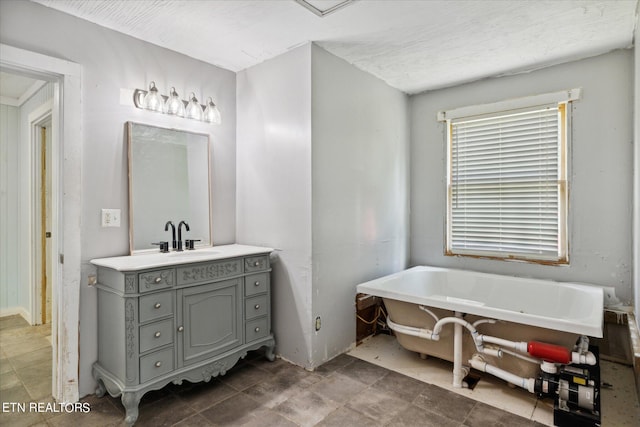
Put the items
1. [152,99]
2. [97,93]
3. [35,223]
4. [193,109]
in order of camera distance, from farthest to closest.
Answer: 1. [35,223]
2. [193,109]
3. [152,99]
4. [97,93]

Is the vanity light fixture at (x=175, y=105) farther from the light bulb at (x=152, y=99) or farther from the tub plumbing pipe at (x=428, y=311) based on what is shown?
the tub plumbing pipe at (x=428, y=311)

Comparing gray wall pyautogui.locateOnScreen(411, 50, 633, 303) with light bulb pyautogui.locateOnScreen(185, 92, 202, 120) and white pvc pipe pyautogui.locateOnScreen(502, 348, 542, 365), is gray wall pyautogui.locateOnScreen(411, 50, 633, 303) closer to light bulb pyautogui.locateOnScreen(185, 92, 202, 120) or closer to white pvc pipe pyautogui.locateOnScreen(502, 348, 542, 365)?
white pvc pipe pyautogui.locateOnScreen(502, 348, 542, 365)

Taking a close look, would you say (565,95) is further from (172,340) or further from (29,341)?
(29,341)

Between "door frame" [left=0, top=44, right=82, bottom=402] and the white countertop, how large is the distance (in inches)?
7.0

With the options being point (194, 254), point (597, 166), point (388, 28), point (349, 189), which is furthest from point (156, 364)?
point (597, 166)

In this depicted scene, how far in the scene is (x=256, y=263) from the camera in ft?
8.51

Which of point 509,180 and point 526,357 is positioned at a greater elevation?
point 509,180

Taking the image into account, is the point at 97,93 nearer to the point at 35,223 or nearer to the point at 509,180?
the point at 35,223

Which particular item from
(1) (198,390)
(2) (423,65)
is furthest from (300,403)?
(2) (423,65)

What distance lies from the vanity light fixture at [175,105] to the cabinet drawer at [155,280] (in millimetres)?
1171

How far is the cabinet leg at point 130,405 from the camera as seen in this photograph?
75.4 inches

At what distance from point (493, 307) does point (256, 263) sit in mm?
1840

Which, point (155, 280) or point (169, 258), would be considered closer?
point (155, 280)

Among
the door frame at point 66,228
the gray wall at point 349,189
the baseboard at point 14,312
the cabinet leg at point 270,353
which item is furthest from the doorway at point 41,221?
the gray wall at point 349,189
